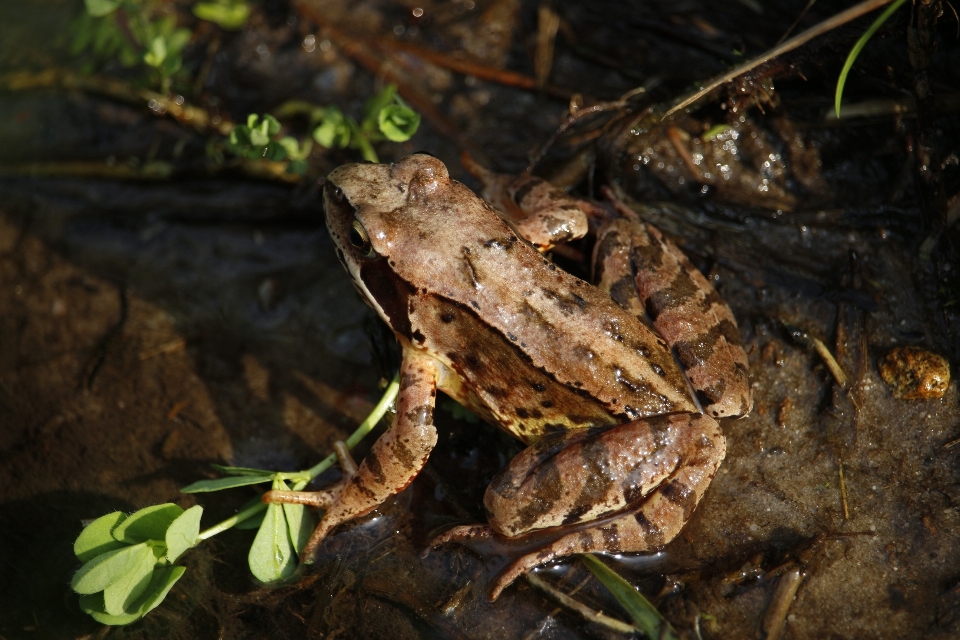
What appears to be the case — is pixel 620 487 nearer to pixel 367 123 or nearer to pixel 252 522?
pixel 252 522

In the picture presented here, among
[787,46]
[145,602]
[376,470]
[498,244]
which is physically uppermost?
[787,46]

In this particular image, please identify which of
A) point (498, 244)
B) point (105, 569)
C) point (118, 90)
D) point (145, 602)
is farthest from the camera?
point (118, 90)

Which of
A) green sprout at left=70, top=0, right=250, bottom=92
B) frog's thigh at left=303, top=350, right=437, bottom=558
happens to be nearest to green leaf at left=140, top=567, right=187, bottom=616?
frog's thigh at left=303, top=350, right=437, bottom=558

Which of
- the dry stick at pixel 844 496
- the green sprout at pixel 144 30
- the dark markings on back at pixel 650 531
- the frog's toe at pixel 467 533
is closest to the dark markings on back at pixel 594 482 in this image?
the dark markings on back at pixel 650 531

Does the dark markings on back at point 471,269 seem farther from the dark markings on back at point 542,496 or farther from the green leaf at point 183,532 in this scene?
the green leaf at point 183,532

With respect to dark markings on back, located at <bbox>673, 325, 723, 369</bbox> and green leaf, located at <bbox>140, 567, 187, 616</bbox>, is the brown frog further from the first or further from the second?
green leaf, located at <bbox>140, 567, 187, 616</bbox>

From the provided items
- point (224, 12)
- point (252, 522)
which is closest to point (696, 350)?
point (252, 522)

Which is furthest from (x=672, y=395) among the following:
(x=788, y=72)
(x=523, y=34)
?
(x=523, y=34)
